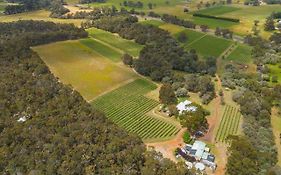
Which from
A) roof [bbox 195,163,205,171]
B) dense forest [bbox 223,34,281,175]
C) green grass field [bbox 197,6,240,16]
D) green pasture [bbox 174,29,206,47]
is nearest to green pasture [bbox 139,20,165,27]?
green pasture [bbox 174,29,206,47]

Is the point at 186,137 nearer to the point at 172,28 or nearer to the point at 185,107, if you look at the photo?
the point at 185,107

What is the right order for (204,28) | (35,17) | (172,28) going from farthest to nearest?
(35,17), (172,28), (204,28)

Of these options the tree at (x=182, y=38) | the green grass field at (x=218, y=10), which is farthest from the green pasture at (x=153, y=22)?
the green grass field at (x=218, y=10)

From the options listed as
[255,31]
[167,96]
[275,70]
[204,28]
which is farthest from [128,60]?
[255,31]

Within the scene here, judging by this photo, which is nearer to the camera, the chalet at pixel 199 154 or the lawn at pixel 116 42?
the chalet at pixel 199 154

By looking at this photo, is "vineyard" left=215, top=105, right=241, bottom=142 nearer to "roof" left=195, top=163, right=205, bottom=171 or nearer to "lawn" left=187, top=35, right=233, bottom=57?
"roof" left=195, top=163, right=205, bottom=171

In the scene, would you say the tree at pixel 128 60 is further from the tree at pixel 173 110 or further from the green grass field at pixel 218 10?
the green grass field at pixel 218 10
